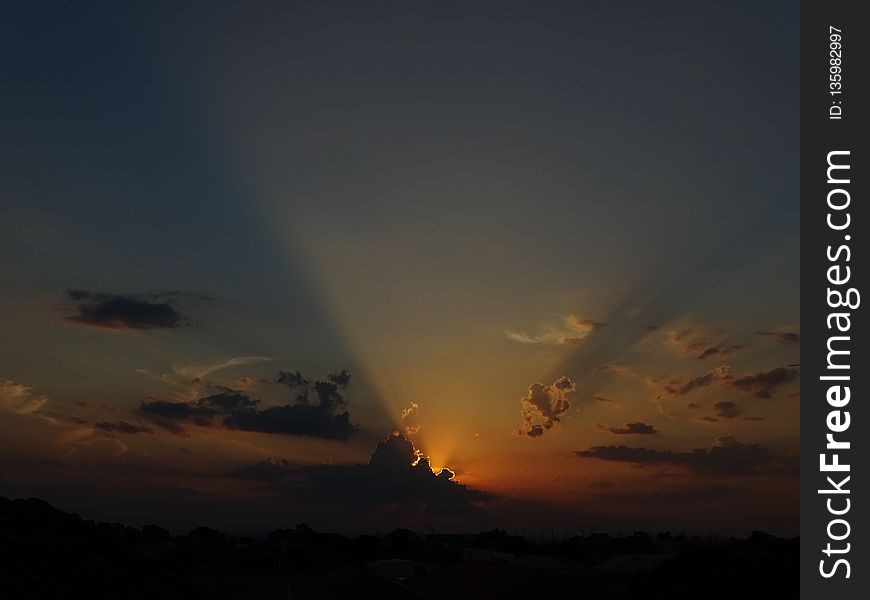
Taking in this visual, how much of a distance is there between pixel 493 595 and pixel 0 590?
115 feet

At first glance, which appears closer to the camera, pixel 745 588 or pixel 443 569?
pixel 745 588

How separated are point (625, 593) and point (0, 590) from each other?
144 ft

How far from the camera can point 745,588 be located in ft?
154

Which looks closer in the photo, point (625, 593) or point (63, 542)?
point (63, 542)

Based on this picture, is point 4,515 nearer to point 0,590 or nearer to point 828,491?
point 0,590

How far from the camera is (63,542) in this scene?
127 ft

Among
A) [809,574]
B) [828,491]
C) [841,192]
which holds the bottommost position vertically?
[809,574]

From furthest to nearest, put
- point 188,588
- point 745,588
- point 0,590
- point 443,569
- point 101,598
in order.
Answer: point 443,569, point 745,588, point 188,588, point 101,598, point 0,590

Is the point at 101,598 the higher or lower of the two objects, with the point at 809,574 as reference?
lower

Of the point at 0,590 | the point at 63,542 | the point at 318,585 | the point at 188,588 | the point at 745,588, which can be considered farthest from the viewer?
the point at 318,585

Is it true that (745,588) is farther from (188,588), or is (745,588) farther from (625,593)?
(188,588)

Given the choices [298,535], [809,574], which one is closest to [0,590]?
[809,574]

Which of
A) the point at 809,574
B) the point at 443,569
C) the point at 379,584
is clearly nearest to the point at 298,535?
the point at 443,569

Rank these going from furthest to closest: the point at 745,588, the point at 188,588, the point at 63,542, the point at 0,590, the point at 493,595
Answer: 1. the point at 493,595
2. the point at 745,588
3. the point at 188,588
4. the point at 63,542
5. the point at 0,590
